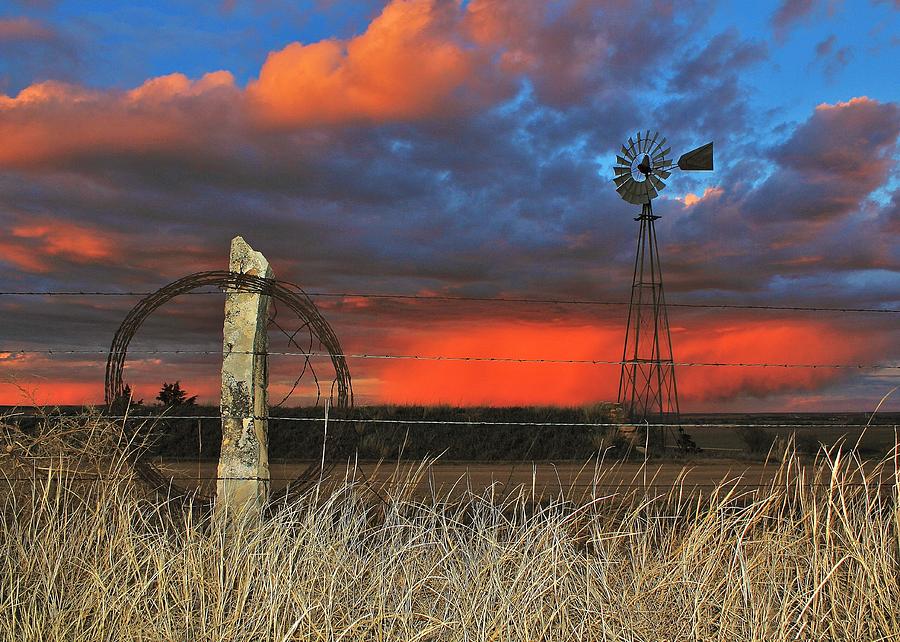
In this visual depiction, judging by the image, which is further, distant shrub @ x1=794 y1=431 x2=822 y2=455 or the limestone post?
distant shrub @ x1=794 y1=431 x2=822 y2=455

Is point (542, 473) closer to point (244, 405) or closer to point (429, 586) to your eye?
point (244, 405)

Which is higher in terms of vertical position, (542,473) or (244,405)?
(244,405)

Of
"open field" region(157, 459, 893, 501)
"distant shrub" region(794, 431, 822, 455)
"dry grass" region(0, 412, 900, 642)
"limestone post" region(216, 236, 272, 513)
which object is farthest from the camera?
"distant shrub" region(794, 431, 822, 455)

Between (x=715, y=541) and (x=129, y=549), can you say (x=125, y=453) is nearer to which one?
(x=129, y=549)

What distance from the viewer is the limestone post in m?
6.01

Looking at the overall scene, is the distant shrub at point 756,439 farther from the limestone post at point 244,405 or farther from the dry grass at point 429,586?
the limestone post at point 244,405

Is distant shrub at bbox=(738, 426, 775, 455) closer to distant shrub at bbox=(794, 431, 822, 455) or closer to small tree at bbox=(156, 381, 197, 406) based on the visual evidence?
distant shrub at bbox=(794, 431, 822, 455)

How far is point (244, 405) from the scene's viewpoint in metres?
6.06

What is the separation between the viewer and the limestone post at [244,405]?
601cm

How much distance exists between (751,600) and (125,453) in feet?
14.1

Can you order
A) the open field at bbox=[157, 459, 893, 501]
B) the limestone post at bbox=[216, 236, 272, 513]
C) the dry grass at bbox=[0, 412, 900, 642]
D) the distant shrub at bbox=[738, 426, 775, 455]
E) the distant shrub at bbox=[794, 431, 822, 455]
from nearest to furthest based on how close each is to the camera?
the dry grass at bbox=[0, 412, 900, 642] < the limestone post at bbox=[216, 236, 272, 513] < the open field at bbox=[157, 459, 893, 501] < the distant shrub at bbox=[794, 431, 822, 455] < the distant shrub at bbox=[738, 426, 775, 455]

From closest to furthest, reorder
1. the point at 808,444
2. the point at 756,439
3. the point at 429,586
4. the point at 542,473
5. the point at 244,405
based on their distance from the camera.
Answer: the point at 429,586 < the point at 244,405 < the point at 542,473 < the point at 808,444 < the point at 756,439

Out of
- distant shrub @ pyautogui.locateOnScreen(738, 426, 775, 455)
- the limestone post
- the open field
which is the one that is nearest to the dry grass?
the limestone post

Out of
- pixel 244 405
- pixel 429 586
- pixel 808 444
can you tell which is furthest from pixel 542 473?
pixel 808 444
